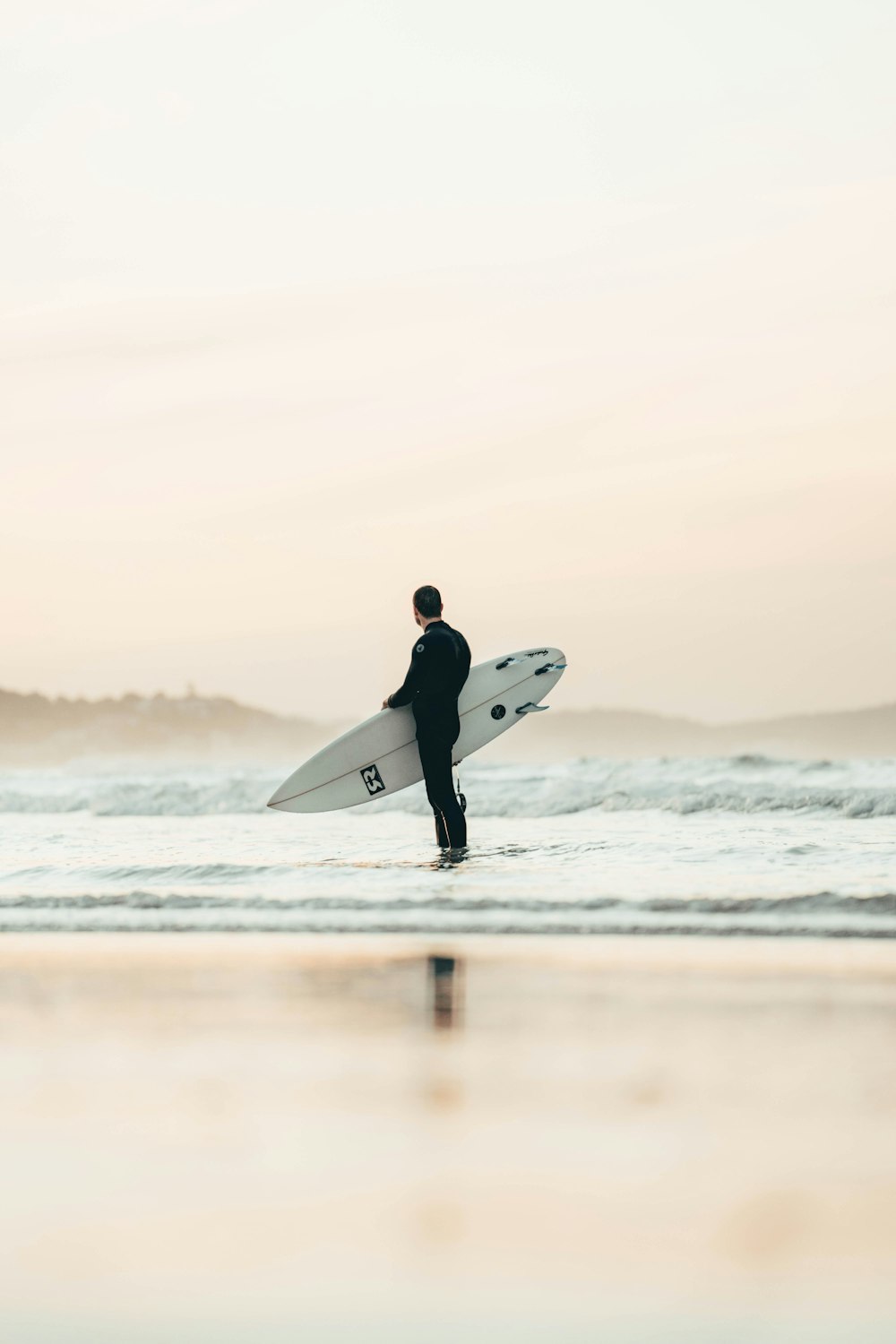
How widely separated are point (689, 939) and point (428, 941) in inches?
36.5

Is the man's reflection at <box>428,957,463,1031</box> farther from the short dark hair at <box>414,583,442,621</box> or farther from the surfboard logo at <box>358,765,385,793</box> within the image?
the surfboard logo at <box>358,765,385,793</box>

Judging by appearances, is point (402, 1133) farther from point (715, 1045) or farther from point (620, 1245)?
point (715, 1045)

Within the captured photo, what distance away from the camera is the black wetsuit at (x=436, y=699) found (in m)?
7.46

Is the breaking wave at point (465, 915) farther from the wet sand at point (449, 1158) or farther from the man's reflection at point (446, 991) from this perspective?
the wet sand at point (449, 1158)

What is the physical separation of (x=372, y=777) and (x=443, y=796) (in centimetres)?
128

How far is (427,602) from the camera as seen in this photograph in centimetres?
764

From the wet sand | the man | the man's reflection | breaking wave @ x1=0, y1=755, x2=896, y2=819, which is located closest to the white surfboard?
the man

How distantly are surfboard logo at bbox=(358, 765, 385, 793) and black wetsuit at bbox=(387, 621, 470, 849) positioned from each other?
1.12 meters

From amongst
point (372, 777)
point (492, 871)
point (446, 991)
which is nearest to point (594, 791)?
point (372, 777)

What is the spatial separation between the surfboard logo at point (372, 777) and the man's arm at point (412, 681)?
1173 mm

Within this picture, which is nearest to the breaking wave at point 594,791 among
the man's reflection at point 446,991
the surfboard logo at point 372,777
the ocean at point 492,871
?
the ocean at point 492,871

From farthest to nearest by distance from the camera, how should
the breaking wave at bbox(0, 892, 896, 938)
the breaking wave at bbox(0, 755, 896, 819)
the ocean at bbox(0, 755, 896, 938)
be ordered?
the breaking wave at bbox(0, 755, 896, 819) < the ocean at bbox(0, 755, 896, 938) < the breaking wave at bbox(0, 892, 896, 938)

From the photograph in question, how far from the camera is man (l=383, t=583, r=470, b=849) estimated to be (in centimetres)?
744

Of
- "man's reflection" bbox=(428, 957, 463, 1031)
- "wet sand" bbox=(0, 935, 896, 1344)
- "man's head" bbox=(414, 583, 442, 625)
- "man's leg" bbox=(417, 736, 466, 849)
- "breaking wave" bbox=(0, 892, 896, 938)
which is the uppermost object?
"man's head" bbox=(414, 583, 442, 625)
